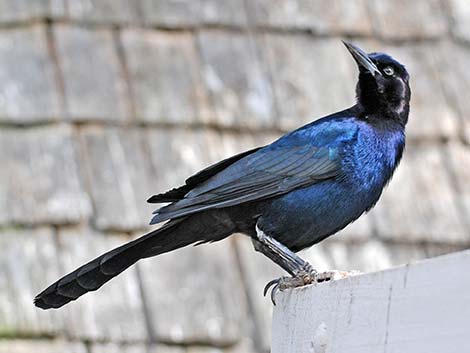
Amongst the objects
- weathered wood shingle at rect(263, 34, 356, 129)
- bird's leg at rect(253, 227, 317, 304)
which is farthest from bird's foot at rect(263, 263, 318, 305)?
weathered wood shingle at rect(263, 34, 356, 129)

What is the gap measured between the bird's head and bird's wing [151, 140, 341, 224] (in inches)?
13.1

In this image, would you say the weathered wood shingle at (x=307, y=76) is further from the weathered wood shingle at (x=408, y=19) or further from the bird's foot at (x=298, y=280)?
the bird's foot at (x=298, y=280)

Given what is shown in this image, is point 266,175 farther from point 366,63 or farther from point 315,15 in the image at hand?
point 315,15

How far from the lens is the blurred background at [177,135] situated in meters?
4.59

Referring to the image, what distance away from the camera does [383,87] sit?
434 cm

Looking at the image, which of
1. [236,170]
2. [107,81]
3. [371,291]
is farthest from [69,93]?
[371,291]

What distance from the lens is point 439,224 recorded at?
17.1 feet

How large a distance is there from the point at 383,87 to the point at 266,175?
1.93ft

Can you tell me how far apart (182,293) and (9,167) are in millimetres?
768

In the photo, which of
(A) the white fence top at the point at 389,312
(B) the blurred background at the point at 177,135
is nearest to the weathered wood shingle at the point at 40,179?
(B) the blurred background at the point at 177,135

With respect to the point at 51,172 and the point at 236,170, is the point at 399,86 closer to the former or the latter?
the point at 236,170

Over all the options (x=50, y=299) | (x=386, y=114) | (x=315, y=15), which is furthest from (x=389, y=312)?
(x=315, y=15)

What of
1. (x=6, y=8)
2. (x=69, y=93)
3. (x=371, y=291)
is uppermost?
(x=6, y=8)

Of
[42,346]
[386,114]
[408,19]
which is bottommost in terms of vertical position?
[42,346]
